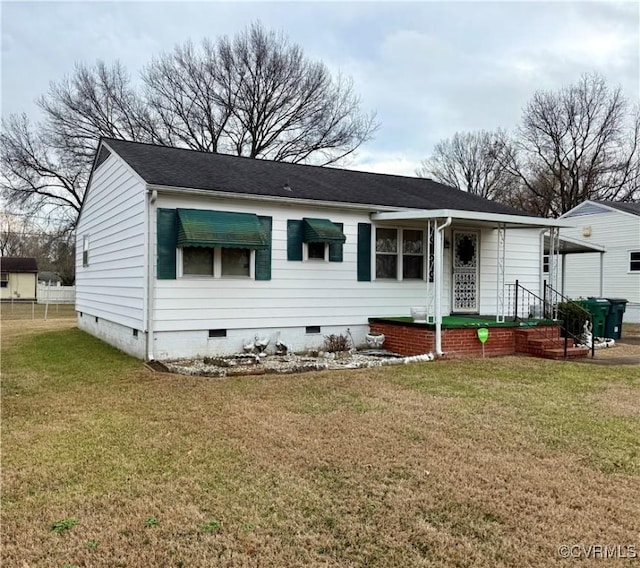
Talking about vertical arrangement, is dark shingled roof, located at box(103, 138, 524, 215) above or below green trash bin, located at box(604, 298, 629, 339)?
above

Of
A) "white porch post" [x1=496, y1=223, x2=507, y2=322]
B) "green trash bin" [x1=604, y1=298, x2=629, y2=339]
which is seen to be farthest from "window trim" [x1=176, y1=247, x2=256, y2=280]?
"green trash bin" [x1=604, y1=298, x2=629, y2=339]

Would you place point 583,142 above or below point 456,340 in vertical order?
above

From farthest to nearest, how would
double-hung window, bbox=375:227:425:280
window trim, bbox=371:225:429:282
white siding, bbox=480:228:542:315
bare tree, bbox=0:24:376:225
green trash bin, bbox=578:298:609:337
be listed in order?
1. bare tree, bbox=0:24:376:225
2. green trash bin, bbox=578:298:609:337
3. white siding, bbox=480:228:542:315
4. double-hung window, bbox=375:227:425:280
5. window trim, bbox=371:225:429:282

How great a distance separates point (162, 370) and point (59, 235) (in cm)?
2527

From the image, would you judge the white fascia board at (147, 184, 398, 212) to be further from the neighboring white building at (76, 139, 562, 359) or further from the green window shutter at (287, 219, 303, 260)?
the green window shutter at (287, 219, 303, 260)

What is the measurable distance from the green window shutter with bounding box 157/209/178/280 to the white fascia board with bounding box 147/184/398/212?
389mm

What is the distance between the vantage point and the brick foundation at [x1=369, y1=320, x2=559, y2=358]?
943 centimetres

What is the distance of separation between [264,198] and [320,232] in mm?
1228

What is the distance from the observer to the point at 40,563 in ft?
8.65

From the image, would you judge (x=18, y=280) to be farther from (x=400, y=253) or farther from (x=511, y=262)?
(x=511, y=262)

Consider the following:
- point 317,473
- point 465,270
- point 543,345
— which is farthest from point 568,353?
point 317,473

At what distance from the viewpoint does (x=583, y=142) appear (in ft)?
103

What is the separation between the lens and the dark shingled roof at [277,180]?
31.0 feet

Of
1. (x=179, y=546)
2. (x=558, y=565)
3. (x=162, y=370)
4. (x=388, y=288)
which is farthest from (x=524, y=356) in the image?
(x=179, y=546)
